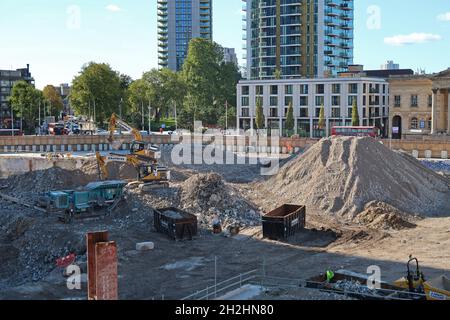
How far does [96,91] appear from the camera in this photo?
326 feet

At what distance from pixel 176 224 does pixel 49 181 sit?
1766cm

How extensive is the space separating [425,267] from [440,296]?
6.89 m

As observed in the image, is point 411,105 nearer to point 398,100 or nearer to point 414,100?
point 414,100

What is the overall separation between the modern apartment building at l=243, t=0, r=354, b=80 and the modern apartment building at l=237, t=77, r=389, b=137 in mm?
16760

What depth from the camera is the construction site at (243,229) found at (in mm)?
23266

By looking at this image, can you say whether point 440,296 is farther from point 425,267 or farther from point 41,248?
point 41,248

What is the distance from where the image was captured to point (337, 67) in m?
129

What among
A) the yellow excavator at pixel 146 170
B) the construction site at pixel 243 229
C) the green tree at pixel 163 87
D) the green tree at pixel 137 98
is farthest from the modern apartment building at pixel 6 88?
the yellow excavator at pixel 146 170

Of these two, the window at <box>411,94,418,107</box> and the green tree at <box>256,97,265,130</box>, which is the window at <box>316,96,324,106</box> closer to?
the green tree at <box>256,97,265,130</box>

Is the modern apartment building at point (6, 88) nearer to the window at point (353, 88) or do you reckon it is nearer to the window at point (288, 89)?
the window at point (288, 89)

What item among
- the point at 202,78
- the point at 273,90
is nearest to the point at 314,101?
the point at 273,90

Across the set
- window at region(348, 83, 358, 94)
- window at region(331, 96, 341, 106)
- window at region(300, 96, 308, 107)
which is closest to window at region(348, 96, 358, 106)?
window at region(348, 83, 358, 94)

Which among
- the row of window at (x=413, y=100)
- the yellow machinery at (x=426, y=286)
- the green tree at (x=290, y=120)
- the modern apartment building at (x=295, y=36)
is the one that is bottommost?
the yellow machinery at (x=426, y=286)

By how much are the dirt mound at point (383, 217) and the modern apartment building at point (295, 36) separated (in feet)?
272
